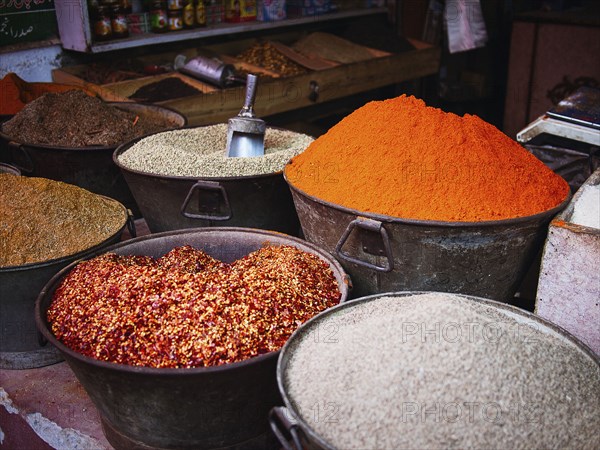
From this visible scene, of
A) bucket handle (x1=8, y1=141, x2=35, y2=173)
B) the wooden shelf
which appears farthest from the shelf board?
bucket handle (x1=8, y1=141, x2=35, y2=173)

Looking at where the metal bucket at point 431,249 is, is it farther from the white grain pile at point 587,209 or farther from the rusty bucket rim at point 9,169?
the rusty bucket rim at point 9,169

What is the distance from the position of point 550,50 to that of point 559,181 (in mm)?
3376

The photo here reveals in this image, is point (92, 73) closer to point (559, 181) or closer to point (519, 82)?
point (559, 181)

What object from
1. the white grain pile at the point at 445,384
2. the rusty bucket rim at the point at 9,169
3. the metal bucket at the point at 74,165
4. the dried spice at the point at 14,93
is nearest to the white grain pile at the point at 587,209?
the white grain pile at the point at 445,384

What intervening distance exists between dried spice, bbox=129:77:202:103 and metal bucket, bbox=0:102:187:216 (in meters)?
0.85

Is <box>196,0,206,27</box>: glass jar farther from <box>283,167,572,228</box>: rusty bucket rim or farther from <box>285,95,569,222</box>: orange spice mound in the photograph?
<box>283,167,572,228</box>: rusty bucket rim

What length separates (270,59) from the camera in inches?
147

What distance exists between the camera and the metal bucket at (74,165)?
6.63 ft

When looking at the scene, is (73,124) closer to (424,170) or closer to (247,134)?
(247,134)

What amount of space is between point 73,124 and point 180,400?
144cm

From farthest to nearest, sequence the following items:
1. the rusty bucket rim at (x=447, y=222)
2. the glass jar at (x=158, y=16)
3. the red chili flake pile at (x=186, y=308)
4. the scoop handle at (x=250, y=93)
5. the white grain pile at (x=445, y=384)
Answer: the glass jar at (x=158, y=16) < the scoop handle at (x=250, y=93) < the rusty bucket rim at (x=447, y=222) < the red chili flake pile at (x=186, y=308) < the white grain pile at (x=445, y=384)

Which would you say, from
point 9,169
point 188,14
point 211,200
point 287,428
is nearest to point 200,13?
point 188,14

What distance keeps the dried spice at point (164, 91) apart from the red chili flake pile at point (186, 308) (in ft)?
5.40

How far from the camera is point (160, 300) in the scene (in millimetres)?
1224
